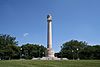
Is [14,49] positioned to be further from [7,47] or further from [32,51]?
[32,51]

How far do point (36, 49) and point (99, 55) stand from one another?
33794 millimetres

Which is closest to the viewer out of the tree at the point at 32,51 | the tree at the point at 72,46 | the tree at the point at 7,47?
the tree at the point at 7,47

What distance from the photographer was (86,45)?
135750mm

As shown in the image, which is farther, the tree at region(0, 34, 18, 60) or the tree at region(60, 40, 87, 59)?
the tree at region(60, 40, 87, 59)

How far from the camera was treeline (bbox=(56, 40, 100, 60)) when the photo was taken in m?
119

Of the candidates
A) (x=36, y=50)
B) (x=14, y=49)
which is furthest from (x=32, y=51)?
(x=14, y=49)

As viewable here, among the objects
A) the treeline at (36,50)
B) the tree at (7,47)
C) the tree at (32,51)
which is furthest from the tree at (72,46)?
the tree at (7,47)

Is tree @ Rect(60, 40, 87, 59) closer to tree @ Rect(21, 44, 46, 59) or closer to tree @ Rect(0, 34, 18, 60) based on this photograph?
tree @ Rect(21, 44, 46, 59)

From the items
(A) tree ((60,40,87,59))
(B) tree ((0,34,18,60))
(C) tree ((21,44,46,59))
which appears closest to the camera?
(B) tree ((0,34,18,60))

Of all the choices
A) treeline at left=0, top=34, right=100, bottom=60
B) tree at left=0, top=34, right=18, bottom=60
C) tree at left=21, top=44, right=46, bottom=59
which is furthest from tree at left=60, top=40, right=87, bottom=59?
tree at left=0, top=34, right=18, bottom=60

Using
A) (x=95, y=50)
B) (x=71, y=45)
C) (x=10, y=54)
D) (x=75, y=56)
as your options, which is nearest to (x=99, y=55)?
(x=95, y=50)

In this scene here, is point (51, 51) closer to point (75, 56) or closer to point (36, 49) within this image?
point (75, 56)

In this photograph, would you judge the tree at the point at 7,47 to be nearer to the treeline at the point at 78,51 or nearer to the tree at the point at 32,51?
the tree at the point at 32,51

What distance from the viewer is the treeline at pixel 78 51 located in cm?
11881
